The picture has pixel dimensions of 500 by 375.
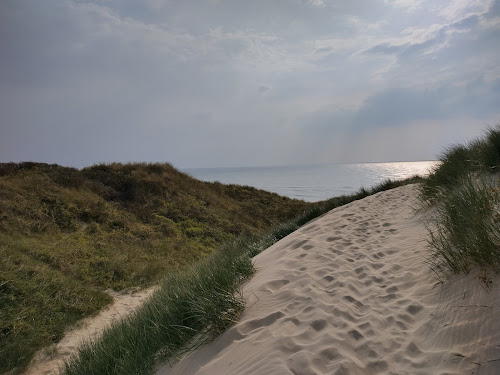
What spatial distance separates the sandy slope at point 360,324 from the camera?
259 cm

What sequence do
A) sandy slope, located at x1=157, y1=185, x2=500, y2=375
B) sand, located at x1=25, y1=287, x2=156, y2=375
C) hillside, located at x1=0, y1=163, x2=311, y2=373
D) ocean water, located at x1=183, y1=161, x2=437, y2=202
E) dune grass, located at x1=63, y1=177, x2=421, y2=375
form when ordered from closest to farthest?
sandy slope, located at x1=157, y1=185, x2=500, y2=375, dune grass, located at x1=63, y1=177, x2=421, y2=375, sand, located at x1=25, y1=287, x2=156, y2=375, hillside, located at x1=0, y1=163, x2=311, y2=373, ocean water, located at x1=183, y1=161, x2=437, y2=202

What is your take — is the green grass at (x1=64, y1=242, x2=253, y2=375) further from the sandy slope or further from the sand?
the sand

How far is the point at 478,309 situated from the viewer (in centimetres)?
285

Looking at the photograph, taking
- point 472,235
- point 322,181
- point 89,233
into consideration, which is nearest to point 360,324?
point 472,235

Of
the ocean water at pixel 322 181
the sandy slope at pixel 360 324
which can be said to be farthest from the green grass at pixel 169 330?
the ocean water at pixel 322 181

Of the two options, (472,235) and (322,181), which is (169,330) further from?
(322,181)

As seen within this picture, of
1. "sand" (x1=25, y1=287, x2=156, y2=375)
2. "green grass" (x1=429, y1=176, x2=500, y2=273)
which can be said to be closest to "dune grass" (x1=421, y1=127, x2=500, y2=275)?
"green grass" (x1=429, y1=176, x2=500, y2=273)

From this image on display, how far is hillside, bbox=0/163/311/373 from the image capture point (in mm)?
6250

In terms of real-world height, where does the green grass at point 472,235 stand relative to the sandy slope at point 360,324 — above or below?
above

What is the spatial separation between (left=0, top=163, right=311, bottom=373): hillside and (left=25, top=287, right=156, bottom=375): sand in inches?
7.1

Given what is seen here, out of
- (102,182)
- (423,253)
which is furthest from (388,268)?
(102,182)

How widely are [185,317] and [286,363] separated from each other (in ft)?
4.97

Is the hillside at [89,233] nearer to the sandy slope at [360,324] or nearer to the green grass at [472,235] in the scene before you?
the sandy slope at [360,324]

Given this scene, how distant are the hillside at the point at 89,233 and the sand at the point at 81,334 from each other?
18 cm
